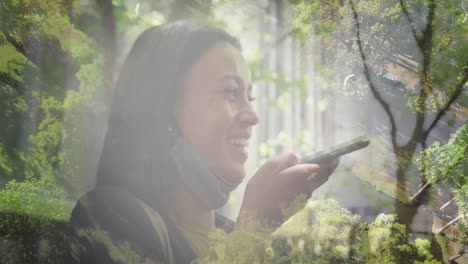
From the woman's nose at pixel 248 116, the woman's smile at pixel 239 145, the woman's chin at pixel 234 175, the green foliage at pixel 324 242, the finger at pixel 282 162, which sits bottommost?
the green foliage at pixel 324 242

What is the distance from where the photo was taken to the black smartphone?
2598 millimetres

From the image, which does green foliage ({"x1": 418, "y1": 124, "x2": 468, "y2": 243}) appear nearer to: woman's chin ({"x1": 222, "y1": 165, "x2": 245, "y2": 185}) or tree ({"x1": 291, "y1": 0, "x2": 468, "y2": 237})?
tree ({"x1": 291, "y1": 0, "x2": 468, "y2": 237})

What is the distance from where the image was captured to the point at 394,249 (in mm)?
2496

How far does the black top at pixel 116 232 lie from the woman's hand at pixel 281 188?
0.60 ft

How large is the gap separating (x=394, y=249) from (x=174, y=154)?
1.37m

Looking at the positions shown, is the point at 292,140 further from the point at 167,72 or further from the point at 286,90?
A: the point at 167,72

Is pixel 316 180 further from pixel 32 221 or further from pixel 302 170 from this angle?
pixel 32 221

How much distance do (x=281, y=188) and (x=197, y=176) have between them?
1.65 feet

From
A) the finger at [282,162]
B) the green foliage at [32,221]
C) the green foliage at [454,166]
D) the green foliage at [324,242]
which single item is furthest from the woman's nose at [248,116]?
the green foliage at [32,221]

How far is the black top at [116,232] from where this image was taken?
101 inches

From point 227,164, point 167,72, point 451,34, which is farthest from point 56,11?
point 451,34

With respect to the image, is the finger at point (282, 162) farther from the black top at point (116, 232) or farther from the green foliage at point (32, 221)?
the green foliage at point (32, 221)

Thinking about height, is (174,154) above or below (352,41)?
below

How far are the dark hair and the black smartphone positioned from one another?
83 cm
